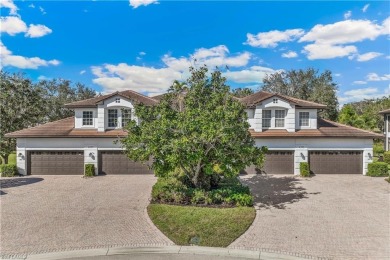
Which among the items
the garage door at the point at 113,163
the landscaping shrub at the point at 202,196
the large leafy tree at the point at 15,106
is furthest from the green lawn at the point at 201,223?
the large leafy tree at the point at 15,106

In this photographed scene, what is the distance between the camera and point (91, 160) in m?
22.6

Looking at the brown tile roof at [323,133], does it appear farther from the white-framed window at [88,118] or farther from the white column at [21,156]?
the white column at [21,156]

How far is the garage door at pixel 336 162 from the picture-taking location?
74.8 feet

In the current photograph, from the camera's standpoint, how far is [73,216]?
12.7m

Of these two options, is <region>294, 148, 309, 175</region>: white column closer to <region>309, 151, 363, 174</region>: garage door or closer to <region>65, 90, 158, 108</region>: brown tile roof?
<region>309, 151, 363, 174</region>: garage door

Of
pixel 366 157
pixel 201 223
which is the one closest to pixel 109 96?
pixel 201 223

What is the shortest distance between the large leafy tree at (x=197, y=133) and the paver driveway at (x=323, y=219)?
3.06 m

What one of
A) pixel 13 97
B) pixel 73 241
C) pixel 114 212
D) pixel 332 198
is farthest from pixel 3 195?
pixel 332 198

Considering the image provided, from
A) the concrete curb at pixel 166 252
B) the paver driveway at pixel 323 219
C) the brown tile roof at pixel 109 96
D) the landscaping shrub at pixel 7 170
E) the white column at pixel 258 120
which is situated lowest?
the concrete curb at pixel 166 252

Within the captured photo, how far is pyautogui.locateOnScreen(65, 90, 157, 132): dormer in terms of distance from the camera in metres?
23.0

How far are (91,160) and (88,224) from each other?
1158cm

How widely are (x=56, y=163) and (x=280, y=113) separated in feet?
63.4

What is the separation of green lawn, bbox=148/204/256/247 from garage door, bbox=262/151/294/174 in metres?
10.4

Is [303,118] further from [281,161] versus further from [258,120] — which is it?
[281,161]
